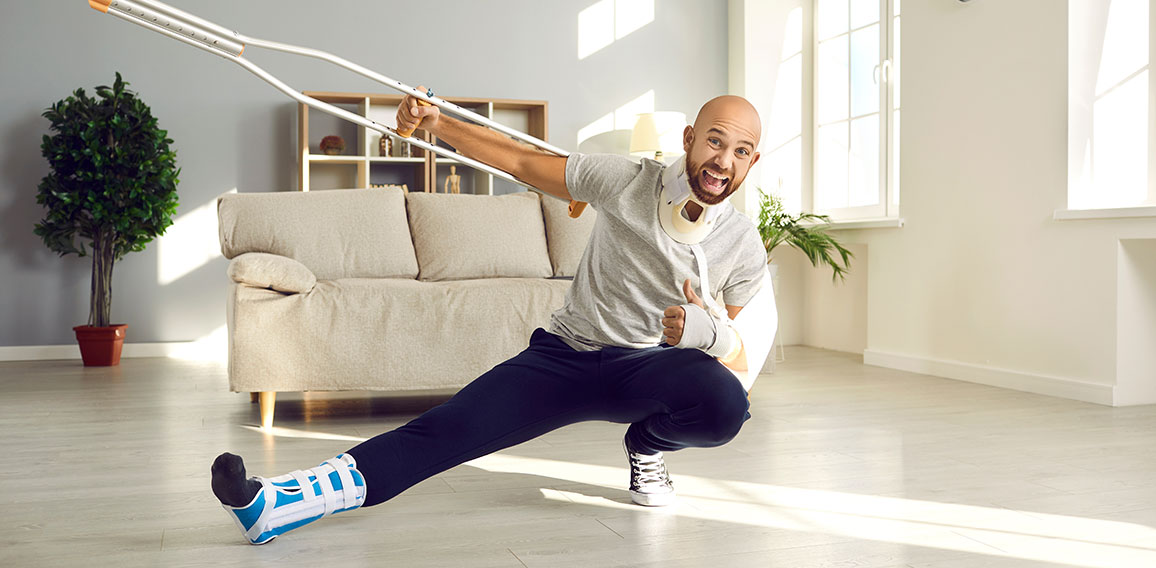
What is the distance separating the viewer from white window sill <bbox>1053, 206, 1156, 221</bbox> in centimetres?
338

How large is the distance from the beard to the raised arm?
11.3 inches

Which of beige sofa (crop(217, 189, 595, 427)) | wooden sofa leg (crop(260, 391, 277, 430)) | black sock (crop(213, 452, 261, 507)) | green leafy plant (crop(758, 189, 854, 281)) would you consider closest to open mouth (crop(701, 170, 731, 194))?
black sock (crop(213, 452, 261, 507))

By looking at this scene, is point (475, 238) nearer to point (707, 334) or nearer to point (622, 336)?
point (622, 336)

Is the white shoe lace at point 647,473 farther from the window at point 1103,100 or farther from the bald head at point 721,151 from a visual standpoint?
the window at point 1103,100

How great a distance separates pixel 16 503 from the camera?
82.0 inches

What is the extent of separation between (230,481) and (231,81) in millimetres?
4612

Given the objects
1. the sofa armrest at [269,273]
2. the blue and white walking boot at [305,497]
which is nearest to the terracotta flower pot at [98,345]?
the sofa armrest at [269,273]

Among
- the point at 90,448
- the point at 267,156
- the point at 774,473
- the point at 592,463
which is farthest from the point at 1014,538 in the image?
the point at 267,156

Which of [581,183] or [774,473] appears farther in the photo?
[774,473]

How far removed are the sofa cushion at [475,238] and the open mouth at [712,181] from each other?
82.0 inches

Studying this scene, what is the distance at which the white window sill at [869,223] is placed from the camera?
477 cm

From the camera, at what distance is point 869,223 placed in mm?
4961

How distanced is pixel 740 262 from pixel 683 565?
2.06 feet

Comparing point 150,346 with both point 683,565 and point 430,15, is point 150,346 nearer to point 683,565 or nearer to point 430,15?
point 430,15
